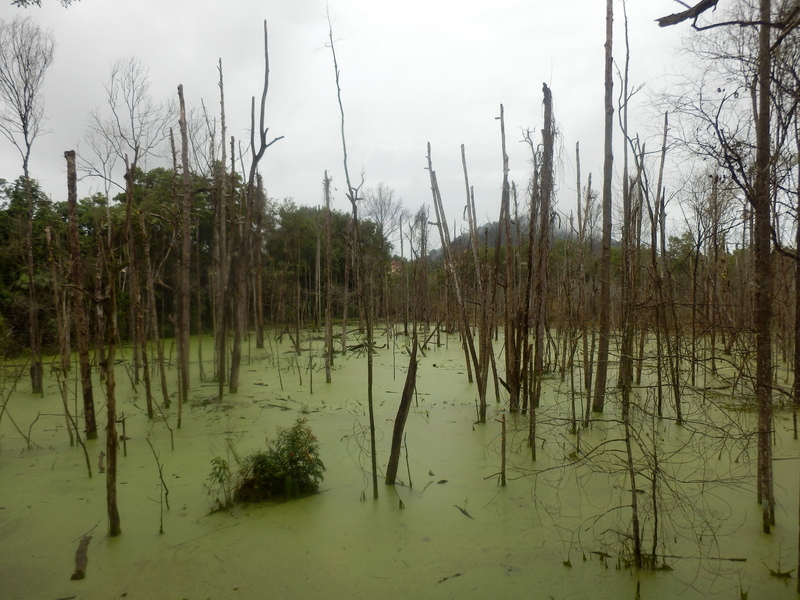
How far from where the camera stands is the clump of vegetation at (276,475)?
10.8 ft

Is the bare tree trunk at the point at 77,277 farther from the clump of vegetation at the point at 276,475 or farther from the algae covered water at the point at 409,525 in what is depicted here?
the clump of vegetation at the point at 276,475

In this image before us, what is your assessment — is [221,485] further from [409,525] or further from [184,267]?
[184,267]

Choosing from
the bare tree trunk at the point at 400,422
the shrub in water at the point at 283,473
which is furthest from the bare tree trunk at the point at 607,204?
the shrub in water at the point at 283,473

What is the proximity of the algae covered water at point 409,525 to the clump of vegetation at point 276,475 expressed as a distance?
8cm

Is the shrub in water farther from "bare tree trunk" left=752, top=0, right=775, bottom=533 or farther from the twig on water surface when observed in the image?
"bare tree trunk" left=752, top=0, right=775, bottom=533

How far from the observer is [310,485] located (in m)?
3.41

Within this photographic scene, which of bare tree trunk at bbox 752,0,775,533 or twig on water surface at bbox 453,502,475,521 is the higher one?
bare tree trunk at bbox 752,0,775,533

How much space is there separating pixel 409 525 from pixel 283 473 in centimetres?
89

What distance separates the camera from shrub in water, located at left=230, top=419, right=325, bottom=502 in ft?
10.8

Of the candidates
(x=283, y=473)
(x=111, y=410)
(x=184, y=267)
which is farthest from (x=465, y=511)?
(x=184, y=267)

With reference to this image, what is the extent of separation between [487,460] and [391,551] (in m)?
1.45

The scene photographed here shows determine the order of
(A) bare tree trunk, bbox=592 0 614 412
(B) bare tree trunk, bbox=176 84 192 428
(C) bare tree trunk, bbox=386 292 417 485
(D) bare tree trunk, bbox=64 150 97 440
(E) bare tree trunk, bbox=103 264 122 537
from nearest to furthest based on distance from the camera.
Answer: (E) bare tree trunk, bbox=103 264 122 537, (C) bare tree trunk, bbox=386 292 417 485, (D) bare tree trunk, bbox=64 150 97 440, (A) bare tree trunk, bbox=592 0 614 412, (B) bare tree trunk, bbox=176 84 192 428

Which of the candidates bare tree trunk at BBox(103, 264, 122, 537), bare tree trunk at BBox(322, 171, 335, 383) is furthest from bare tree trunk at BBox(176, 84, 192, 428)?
bare tree trunk at BBox(103, 264, 122, 537)

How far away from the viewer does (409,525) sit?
9.91ft
